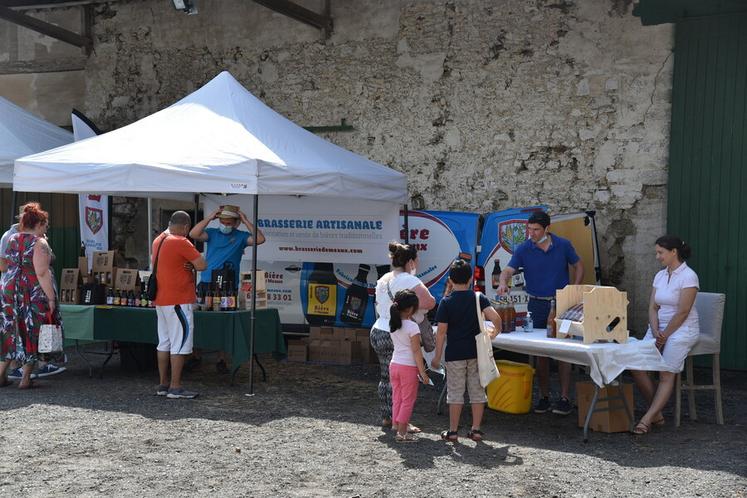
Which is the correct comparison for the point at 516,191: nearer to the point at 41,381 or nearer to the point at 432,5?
the point at 432,5

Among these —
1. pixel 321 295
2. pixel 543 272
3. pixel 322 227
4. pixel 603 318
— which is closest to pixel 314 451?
pixel 603 318

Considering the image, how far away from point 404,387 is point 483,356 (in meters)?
0.58

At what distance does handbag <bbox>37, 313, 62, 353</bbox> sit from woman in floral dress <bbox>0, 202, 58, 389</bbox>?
0.17ft

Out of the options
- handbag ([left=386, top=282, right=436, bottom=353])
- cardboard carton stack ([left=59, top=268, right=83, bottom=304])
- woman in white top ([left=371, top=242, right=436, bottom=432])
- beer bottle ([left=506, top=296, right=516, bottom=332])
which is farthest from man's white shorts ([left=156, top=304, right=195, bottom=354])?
beer bottle ([left=506, top=296, right=516, bottom=332])

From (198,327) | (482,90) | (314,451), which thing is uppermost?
(482,90)

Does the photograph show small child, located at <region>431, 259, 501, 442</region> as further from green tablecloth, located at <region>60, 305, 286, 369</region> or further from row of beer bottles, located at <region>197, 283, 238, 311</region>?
row of beer bottles, located at <region>197, 283, 238, 311</region>

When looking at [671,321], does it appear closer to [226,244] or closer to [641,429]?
[641,429]

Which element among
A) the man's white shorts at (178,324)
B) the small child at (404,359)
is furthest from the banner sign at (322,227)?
the small child at (404,359)

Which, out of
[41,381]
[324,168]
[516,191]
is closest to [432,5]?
[516,191]

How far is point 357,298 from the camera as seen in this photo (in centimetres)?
1016

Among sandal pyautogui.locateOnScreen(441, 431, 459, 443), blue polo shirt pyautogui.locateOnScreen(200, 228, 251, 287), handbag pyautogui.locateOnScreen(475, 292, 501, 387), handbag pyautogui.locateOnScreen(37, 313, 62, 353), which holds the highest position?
blue polo shirt pyautogui.locateOnScreen(200, 228, 251, 287)

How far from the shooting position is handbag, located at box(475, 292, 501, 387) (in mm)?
6320

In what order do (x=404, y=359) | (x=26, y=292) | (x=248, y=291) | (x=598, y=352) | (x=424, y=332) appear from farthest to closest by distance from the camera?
1. (x=248, y=291)
2. (x=26, y=292)
3. (x=424, y=332)
4. (x=404, y=359)
5. (x=598, y=352)

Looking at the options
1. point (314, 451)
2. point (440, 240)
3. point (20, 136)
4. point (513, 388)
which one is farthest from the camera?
point (20, 136)
